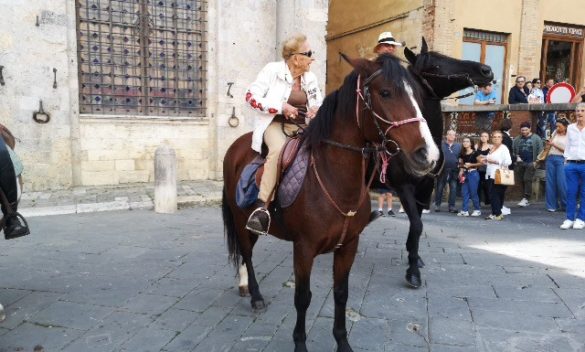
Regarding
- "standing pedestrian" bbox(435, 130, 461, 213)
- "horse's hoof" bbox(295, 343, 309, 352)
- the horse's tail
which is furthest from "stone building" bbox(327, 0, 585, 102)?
"horse's hoof" bbox(295, 343, 309, 352)

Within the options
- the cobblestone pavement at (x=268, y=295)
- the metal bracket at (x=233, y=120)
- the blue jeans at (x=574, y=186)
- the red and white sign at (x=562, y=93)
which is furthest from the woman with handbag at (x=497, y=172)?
the metal bracket at (x=233, y=120)

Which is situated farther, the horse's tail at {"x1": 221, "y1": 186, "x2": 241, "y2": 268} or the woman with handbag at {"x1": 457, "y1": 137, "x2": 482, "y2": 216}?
the woman with handbag at {"x1": 457, "y1": 137, "x2": 482, "y2": 216}

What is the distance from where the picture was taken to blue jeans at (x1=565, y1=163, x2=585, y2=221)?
783 cm

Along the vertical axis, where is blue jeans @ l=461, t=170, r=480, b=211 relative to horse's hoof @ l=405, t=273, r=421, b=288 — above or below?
above

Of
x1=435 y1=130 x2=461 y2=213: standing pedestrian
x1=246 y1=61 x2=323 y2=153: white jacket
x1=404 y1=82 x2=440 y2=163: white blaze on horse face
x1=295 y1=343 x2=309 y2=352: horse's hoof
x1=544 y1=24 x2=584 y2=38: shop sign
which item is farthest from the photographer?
x1=544 y1=24 x2=584 y2=38: shop sign

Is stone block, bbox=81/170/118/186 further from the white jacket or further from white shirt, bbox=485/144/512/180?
white shirt, bbox=485/144/512/180

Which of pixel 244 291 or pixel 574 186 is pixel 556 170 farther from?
pixel 244 291

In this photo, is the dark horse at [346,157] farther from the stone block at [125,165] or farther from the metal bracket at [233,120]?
the metal bracket at [233,120]

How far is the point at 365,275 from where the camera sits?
500 cm

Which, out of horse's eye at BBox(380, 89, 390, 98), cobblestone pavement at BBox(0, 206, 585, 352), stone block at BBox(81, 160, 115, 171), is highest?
horse's eye at BBox(380, 89, 390, 98)

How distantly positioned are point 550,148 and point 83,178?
10594 mm

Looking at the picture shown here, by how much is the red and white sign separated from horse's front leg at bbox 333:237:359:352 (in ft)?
33.3

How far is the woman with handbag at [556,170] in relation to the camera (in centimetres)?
924

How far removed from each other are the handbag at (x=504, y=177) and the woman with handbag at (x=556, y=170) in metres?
1.39
